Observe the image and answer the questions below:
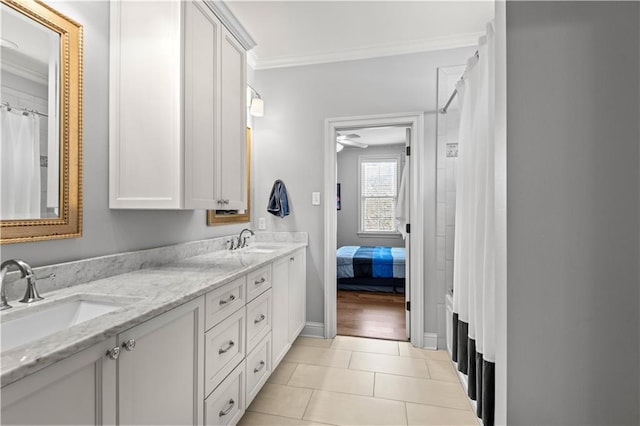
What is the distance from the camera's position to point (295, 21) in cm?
243

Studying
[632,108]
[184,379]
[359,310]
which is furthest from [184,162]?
[359,310]

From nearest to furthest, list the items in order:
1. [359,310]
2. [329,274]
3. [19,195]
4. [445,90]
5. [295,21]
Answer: [19,195]
[295,21]
[445,90]
[329,274]
[359,310]

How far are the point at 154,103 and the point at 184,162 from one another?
12.8 inches

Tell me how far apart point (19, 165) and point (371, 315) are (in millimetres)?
3227

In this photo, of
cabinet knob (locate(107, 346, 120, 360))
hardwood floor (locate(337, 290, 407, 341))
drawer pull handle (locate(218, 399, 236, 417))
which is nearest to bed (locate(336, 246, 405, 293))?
hardwood floor (locate(337, 290, 407, 341))

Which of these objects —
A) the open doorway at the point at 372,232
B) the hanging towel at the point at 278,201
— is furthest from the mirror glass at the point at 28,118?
the open doorway at the point at 372,232

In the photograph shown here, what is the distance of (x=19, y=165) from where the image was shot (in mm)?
1186

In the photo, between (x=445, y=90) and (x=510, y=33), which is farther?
(x=445, y=90)

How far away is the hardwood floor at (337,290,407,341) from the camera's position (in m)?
3.04

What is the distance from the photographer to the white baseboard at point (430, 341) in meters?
2.70

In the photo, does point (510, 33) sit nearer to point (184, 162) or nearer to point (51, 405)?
point (51, 405)

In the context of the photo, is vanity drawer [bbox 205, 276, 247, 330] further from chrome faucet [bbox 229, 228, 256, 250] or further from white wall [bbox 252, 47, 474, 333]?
white wall [bbox 252, 47, 474, 333]

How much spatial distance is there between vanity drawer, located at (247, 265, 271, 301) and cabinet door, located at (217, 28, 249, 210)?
468mm

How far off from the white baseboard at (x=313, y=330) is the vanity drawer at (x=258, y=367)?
0.94 metres
